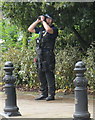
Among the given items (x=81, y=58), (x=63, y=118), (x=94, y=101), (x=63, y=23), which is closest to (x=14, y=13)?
(x=63, y=23)

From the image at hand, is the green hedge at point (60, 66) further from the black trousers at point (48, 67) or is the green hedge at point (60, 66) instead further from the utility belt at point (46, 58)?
the utility belt at point (46, 58)

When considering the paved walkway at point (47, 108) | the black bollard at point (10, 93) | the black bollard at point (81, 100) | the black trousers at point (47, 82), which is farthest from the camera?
the black trousers at point (47, 82)

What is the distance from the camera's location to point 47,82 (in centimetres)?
885

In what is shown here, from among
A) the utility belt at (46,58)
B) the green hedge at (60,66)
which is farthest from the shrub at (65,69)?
the utility belt at (46,58)

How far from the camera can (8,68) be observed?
23.2 ft

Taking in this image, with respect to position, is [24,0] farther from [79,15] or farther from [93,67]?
[93,67]

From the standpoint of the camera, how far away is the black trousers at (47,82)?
8.72 meters

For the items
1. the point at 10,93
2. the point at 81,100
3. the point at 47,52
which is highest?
the point at 47,52

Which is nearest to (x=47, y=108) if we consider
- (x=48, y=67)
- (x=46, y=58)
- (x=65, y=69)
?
(x=48, y=67)

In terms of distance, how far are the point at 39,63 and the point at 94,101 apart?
157cm

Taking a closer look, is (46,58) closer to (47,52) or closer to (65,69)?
(47,52)

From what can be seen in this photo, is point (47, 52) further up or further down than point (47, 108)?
further up

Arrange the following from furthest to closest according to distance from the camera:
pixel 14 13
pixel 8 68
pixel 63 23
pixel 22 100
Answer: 1. pixel 14 13
2. pixel 63 23
3. pixel 22 100
4. pixel 8 68

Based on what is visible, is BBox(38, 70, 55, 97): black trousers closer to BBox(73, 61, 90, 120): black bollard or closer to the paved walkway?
the paved walkway
